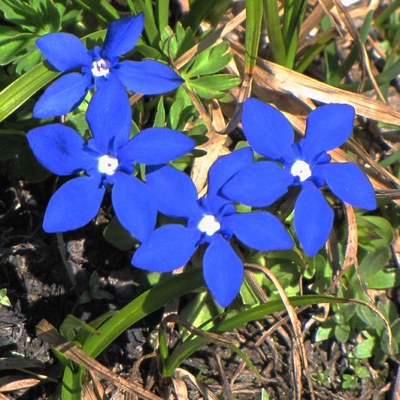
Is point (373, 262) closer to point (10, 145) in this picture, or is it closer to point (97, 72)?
point (97, 72)

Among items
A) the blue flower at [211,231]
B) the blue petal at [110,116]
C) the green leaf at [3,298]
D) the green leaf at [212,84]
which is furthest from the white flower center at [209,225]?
the green leaf at [3,298]

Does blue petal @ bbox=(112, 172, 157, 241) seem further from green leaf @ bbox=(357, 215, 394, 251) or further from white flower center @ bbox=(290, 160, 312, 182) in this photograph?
green leaf @ bbox=(357, 215, 394, 251)

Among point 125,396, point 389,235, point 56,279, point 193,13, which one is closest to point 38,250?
point 56,279

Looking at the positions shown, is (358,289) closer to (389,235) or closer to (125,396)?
(389,235)

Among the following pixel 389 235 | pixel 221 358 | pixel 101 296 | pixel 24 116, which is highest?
pixel 24 116

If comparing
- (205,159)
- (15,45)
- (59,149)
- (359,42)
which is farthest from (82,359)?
(359,42)

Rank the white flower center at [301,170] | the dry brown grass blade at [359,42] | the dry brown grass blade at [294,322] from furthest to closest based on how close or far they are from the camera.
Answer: the dry brown grass blade at [359,42], the dry brown grass blade at [294,322], the white flower center at [301,170]

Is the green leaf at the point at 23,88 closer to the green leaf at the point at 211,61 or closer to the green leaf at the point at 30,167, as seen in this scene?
the green leaf at the point at 30,167
